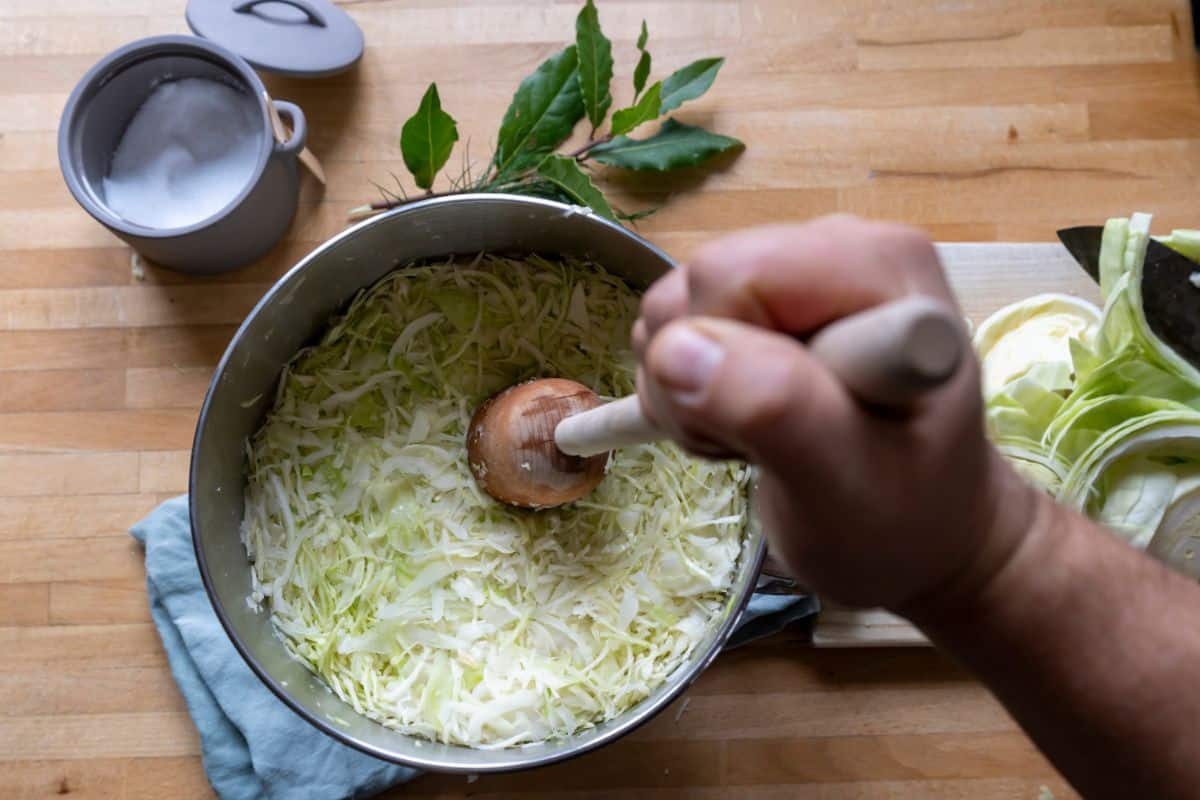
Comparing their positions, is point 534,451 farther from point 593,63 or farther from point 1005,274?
point 1005,274

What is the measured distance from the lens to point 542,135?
130cm

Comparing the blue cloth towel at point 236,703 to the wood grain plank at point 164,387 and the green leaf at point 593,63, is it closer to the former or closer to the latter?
the wood grain plank at point 164,387

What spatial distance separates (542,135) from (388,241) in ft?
1.01

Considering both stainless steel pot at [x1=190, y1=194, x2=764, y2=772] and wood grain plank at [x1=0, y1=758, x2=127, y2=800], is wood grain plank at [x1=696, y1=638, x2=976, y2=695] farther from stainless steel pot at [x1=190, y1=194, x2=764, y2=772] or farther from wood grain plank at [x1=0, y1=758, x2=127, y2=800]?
wood grain plank at [x1=0, y1=758, x2=127, y2=800]

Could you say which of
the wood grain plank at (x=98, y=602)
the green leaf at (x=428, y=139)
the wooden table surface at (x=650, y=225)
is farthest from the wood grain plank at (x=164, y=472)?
the green leaf at (x=428, y=139)

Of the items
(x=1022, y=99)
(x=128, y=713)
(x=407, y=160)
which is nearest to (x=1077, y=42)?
(x=1022, y=99)

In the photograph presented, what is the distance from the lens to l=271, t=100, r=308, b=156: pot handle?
3.90ft

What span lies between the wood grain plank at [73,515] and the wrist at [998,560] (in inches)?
41.5

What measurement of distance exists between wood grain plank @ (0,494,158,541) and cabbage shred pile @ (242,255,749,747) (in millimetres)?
242

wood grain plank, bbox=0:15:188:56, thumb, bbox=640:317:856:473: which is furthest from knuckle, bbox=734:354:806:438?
wood grain plank, bbox=0:15:188:56

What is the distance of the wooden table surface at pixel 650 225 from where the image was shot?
126 centimetres

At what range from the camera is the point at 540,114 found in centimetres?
129

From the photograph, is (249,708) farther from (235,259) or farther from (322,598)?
(235,259)

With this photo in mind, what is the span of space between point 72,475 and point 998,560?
118 centimetres
